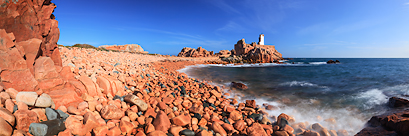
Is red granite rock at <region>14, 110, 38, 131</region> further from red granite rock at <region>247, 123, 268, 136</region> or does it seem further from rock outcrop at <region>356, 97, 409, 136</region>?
rock outcrop at <region>356, 97, 409, 136</region>

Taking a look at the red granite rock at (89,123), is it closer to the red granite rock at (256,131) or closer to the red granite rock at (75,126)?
the red granite rock at (75,126)

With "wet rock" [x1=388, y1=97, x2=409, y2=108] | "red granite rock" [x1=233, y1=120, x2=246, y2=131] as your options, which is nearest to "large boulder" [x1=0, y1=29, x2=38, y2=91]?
"red granite rock" [x1=233, y1=120, x2=246, y2=131]

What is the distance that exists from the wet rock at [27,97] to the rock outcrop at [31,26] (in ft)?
2.92

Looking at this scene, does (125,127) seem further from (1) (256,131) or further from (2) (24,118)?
(1) (256,131)

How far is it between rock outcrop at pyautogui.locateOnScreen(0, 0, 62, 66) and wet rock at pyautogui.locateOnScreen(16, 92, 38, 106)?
0.89 metres

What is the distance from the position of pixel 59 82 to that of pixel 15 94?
84 cm

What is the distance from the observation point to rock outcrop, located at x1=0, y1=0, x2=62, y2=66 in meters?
2.87

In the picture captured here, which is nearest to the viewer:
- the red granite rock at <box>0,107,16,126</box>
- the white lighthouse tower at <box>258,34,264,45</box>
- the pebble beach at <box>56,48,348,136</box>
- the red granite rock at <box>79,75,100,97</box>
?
the red granite rock at <box>0,107,16,126</box>

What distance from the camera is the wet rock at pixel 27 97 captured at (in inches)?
91.5

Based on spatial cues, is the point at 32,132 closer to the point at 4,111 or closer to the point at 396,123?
the point at 4,111

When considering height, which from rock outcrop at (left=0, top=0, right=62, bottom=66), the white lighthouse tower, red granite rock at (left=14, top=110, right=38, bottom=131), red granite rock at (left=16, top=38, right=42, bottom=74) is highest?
the white lighthouse tower

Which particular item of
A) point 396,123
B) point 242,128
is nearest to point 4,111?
point 242,128

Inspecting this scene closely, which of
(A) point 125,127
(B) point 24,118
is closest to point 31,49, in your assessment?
(B) point 24,118

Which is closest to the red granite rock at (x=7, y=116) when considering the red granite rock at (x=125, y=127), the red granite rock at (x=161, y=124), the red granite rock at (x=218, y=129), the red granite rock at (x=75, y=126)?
the red granite rock at (x=75, y=126)
